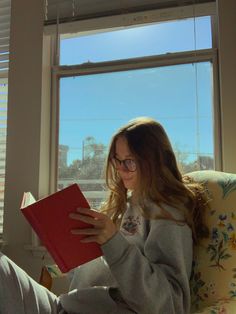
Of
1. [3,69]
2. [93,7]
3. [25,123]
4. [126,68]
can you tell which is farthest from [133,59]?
[3,69]

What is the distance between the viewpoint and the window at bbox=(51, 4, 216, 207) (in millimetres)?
1622

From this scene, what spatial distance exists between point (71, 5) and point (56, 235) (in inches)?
50.6

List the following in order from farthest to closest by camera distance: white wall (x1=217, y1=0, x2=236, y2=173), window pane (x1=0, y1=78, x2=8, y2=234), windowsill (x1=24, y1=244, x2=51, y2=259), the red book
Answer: window pane (x1=0, y1=78, x2=8, y2=234), windowsill (x1=24, y1=244, x2=51, y2=259), white wall (x1=217, y1=0, x2=236, y2=173), the red book

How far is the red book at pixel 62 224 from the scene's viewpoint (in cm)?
87

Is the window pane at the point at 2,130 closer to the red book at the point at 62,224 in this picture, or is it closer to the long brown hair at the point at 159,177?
the long brown hair at the point at 159,177

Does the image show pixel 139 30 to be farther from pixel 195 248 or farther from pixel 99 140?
pixel 195 248

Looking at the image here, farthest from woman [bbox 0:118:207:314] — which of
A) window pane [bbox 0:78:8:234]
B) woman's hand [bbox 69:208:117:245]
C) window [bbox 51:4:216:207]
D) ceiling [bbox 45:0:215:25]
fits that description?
window pane [bbox 0:78:8:234]

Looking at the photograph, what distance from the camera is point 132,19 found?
65.4 inches

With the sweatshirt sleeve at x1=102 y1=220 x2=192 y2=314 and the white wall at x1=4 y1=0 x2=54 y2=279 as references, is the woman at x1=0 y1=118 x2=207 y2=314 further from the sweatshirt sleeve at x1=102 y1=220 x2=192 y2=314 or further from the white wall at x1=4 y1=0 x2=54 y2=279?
the white wall at x1=4 y1=0 x2=54 y2=279

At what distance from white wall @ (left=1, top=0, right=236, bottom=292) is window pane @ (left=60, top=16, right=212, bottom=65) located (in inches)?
6.0

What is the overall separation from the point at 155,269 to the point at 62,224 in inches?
10.4

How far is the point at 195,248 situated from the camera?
1.11 meters

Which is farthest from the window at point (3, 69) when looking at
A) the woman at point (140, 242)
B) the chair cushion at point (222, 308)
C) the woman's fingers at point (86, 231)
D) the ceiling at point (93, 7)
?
the chair cushion at point (222, 308)

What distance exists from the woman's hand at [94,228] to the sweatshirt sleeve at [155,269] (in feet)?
0.06
